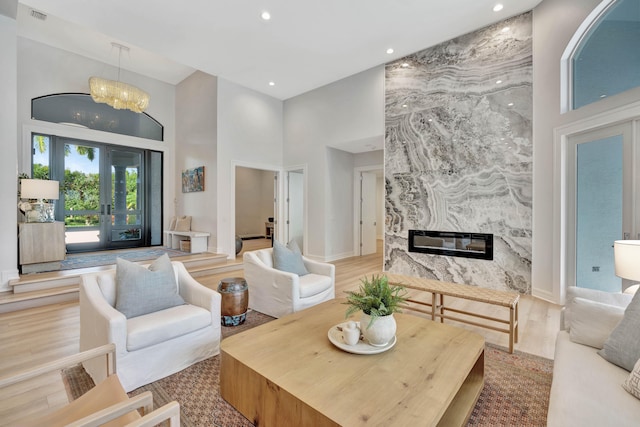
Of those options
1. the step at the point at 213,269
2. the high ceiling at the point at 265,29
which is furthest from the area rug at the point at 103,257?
the high ceiling at the point at 265,29

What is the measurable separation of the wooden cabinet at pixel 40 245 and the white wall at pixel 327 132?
449 centimetres

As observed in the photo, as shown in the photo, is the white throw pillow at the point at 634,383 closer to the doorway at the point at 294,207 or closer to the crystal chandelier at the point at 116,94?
the doorway at the point at 294,207

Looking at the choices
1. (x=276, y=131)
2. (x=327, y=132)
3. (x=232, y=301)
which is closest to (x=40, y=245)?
(x=232, y=301)

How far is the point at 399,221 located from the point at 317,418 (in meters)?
4.36

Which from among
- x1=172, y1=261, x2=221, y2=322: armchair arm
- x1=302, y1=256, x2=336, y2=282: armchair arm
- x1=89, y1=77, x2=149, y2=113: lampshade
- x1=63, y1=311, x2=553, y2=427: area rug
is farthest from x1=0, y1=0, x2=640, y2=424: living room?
x1=172, y1=261, x2=221, y2=322: armchair arm

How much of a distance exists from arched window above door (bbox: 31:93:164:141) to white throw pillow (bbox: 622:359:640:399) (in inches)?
331

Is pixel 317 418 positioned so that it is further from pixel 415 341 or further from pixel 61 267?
pixel 61 267

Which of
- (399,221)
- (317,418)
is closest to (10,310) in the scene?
(317,418)

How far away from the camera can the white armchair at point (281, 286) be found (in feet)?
9.56

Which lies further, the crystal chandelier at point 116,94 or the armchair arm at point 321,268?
the crystal chandelier at point 116,94

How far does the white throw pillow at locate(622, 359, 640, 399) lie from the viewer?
3.99 feet

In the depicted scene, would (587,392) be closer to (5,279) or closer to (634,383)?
(634,383)

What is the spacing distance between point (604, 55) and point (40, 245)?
798 centimetres

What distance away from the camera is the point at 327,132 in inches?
247
